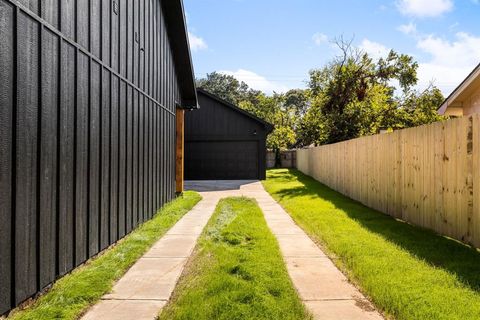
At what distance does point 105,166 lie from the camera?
5.06 metres

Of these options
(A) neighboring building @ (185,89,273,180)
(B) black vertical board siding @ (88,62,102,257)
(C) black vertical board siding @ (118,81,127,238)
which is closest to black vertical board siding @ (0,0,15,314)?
(B) black vertical board siding @ (88,62,102,257)

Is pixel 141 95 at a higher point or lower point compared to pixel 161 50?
lower

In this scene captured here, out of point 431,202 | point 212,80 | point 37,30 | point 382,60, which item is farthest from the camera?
point 212,80

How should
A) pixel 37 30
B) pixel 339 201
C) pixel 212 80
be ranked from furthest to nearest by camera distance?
1. pixel 212 80
2. pixel 339 201
3. pixel 37 30

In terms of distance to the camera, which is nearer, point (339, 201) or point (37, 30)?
point (37, 30)

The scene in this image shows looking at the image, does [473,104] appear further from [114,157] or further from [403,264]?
[114,157]

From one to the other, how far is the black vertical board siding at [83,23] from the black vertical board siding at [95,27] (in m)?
0.11

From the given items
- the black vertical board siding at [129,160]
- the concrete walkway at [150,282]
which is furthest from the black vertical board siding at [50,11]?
the concrete walkway at [150,282]

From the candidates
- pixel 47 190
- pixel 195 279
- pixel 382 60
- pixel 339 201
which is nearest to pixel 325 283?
pixel 195 279

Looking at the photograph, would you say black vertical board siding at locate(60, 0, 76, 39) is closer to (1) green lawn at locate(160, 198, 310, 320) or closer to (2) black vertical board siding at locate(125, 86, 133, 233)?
(2) black vertical board siding at locate(125, 86, 133, 233)

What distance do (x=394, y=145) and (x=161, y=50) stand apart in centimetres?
527

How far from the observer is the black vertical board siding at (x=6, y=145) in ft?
9.39

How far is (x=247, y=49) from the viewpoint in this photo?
3012 cm

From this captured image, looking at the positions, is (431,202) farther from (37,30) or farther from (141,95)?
(37,30)
